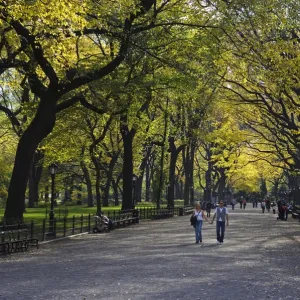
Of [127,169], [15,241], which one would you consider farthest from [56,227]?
[127,169]

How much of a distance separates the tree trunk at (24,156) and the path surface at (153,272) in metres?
2.63

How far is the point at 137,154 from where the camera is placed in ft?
187

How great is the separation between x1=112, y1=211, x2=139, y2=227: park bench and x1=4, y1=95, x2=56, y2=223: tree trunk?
10.6m

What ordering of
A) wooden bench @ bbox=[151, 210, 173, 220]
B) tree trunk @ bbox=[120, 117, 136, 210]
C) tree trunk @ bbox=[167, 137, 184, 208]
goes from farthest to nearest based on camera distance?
tree trunk @ bbox=[167, 137, 184, 208] < wooden bench @ bbox=[151, 210, 173, 220] < tree trunk @ bbox=[120, 117, 136, 210]

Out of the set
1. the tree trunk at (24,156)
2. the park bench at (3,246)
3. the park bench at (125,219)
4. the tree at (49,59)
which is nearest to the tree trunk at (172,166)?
the park bench at (125,219)

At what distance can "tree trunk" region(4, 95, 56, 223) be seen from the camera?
22.5 meters

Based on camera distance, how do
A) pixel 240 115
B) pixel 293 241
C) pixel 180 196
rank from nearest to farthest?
pixel 293 241 < pixel 240 115 < pixel 180 196

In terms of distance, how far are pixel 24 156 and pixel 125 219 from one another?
1367cm

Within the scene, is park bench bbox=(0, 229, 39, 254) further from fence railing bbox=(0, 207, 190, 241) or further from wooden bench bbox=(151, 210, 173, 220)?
wooden bench bbox=(151, 210, 173, 220)

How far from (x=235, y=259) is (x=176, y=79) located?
44.4ft

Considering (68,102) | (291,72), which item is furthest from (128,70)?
(291,72)

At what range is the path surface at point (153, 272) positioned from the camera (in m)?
9.93

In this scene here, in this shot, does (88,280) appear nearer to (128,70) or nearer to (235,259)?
(235,259)

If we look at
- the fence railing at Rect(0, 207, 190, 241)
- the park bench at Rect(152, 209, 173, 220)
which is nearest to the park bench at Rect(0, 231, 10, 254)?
the fence railing at Rect(0, 207, 190, 241)
